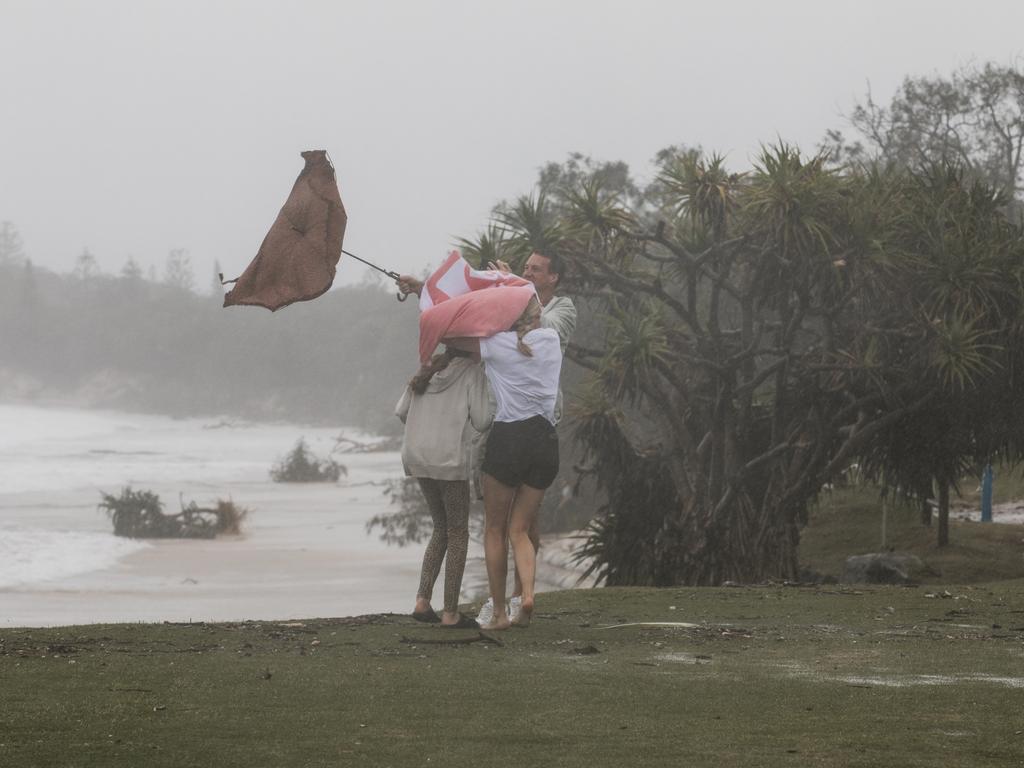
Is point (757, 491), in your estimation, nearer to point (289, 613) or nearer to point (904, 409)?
point (904, 409)

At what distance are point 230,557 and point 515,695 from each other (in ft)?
86.7

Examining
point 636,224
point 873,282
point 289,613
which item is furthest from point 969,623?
point 289,613

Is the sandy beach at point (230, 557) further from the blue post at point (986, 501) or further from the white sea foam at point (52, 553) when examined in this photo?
the blue post at point (986, 501)

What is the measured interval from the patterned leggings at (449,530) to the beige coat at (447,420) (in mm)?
119

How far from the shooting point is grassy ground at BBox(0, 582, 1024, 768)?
5.14m

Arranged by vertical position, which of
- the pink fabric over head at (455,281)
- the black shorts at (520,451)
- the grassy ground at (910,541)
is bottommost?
the grassy ground at (910,541)

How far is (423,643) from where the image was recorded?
7934 mm

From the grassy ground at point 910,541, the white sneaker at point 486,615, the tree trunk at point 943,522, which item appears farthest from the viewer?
the tree trunk at point 943,522

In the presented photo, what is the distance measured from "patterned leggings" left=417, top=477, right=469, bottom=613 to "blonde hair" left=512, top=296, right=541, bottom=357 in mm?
728

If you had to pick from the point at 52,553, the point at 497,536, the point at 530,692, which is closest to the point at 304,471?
the point at 52,553

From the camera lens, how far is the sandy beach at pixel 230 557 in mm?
23656

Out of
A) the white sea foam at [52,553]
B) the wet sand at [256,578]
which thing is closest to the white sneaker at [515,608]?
the wet sand at [256,578]

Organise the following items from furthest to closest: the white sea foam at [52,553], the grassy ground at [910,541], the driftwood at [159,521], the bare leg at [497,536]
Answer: the driftwood at [159,521] < the white sea foam at [52,553] < the grassy ground at [910,541] < the bare leg at [497,536]

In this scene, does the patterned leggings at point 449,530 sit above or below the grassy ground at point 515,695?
above
